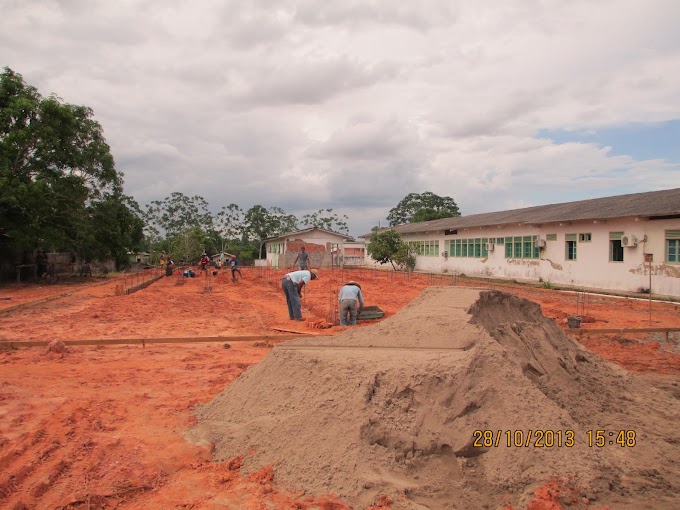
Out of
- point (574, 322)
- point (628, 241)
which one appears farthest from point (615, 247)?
point (574, 322)

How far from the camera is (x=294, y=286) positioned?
1110cm

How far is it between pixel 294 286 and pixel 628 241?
491 inches

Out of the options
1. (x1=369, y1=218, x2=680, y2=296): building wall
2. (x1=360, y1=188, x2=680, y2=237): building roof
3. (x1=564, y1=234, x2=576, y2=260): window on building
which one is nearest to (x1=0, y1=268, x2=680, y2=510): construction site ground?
(x1=369, y1=218, x2=680, y2=296): building wall

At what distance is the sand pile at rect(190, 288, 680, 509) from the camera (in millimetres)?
3529

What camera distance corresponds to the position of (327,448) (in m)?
3.78

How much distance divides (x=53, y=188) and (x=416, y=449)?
21002mm

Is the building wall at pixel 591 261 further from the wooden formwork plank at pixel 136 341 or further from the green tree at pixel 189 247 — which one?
the green tree at pixel 189 247

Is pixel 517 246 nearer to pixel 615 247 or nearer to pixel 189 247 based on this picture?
pixel 615 247

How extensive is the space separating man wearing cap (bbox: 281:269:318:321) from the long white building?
9.34m

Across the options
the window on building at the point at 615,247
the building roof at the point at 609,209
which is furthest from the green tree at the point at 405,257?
the window on building at the point at 615,247

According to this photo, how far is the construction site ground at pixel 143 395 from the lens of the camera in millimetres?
3516

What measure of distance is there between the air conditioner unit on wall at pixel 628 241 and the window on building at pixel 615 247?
0.42 meters

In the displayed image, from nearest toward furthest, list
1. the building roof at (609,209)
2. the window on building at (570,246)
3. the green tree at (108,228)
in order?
the building roof at (609,209), the window on building at (570,246), the green tree at (108,228)
